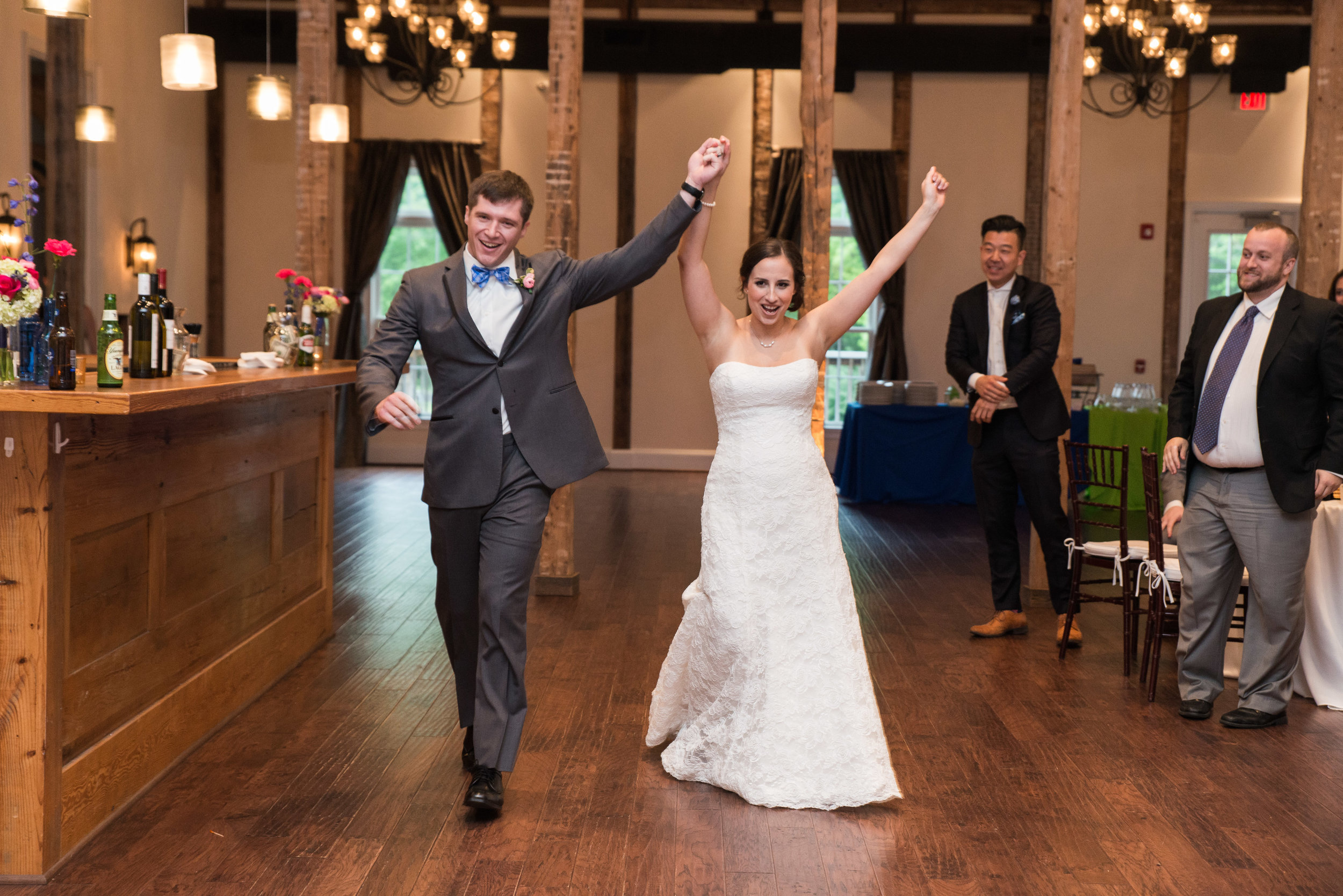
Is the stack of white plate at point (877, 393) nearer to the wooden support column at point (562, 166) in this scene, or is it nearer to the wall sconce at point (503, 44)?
the wall sconce at point (503, 44)

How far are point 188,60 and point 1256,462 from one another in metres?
4.99

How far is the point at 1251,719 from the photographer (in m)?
4.16

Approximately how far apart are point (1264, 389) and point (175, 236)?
34.5ft

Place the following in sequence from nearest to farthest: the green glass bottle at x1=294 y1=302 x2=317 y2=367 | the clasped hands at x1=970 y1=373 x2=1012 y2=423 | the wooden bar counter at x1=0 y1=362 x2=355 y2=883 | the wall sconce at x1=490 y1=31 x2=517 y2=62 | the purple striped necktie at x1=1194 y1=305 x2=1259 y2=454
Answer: the wooden bar counter at x1=0 y1=362 x2=355 y2=883 → the purple striped necktie at x1=1194 y1=305 x2=1259 y2=454 → the green glass bottle at x1=294 y1=302 x2=317 y2=367 → the clasped hands at x1=970 y1=373 x2=1012 y2=423 → the wall sconce at x1=490 y1=31 x2=517 y2=62

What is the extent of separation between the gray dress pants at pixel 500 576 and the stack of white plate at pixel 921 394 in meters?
7.11

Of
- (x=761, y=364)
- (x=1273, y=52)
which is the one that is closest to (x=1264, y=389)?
Result: (x=761, y=364)

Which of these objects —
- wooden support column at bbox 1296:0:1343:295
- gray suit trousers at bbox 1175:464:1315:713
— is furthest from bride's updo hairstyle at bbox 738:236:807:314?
wooden support column at bbox 1296:0:1343:295

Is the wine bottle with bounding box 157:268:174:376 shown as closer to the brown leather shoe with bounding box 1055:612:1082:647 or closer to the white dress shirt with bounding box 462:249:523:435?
the white dress shirt with bounding box 462:249:523:435

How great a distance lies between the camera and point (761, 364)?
3607 mm

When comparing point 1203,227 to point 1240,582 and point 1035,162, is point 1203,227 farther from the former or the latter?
point 1240,582

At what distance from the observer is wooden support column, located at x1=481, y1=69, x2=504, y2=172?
39.6ft

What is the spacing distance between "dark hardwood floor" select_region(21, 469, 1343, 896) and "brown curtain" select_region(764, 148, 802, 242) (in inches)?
288

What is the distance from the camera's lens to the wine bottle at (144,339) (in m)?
3.67

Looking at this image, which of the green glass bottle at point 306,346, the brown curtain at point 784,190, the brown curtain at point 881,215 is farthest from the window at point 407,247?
the green glass bottle at point 306,346
